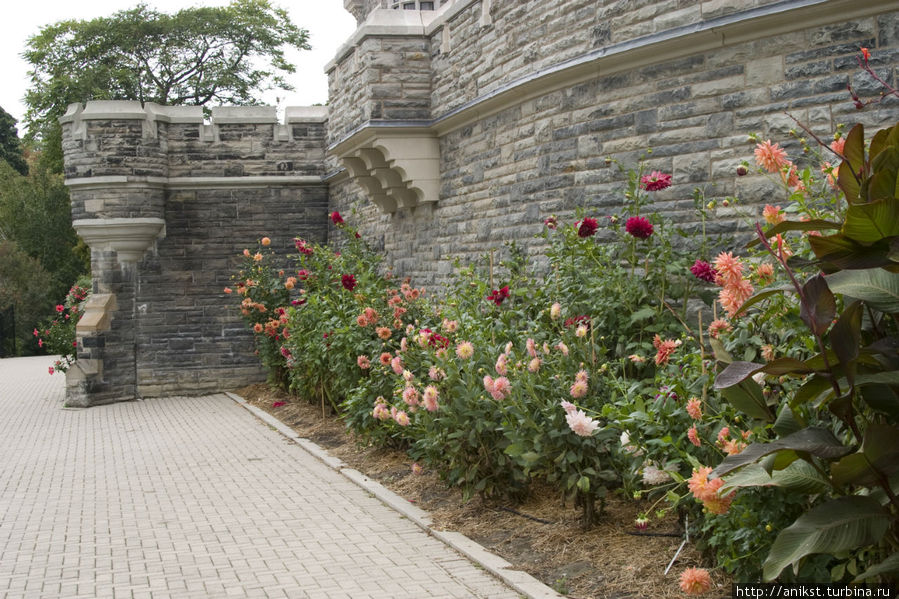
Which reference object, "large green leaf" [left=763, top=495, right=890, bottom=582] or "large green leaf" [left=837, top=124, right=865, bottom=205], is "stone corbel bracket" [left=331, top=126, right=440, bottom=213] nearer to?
"large green leaf" [left=837, top=124, right=865, bottom=205]

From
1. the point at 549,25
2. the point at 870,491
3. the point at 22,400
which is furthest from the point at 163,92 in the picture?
the point at 870,491

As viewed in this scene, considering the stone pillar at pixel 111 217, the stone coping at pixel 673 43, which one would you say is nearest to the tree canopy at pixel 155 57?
the stone pillar at pixel 111 217

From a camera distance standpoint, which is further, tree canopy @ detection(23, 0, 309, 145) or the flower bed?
tree canopy @ detection(23, 0, 309, 145)

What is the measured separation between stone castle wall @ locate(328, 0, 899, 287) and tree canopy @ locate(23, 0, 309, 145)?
75.1 feet

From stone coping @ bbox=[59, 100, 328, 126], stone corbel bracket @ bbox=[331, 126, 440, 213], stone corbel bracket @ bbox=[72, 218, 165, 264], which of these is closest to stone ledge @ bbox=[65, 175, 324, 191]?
stone corbel bracket @ bbox=[72, 218, 165, 264]

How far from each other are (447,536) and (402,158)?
5.69m

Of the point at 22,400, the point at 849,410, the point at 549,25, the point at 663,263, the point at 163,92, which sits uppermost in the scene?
the point at 163,92

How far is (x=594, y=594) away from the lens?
14.9 feet

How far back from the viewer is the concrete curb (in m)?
4.72

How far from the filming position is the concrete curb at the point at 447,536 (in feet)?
15.5

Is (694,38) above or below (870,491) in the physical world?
above

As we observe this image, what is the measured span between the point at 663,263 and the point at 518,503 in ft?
6.33

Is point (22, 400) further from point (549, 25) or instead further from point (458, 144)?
point (549, 25)

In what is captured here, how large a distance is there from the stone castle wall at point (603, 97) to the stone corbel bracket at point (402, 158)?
2.8 inches
